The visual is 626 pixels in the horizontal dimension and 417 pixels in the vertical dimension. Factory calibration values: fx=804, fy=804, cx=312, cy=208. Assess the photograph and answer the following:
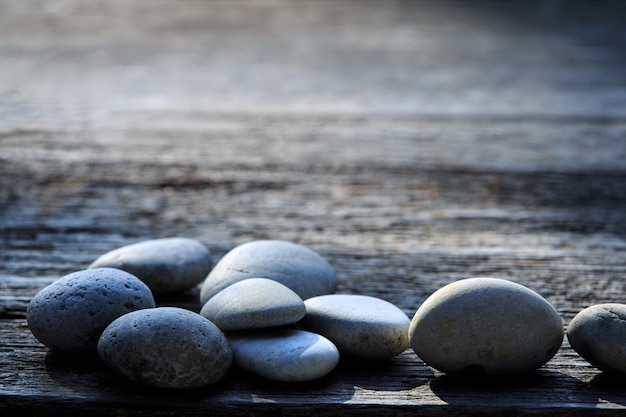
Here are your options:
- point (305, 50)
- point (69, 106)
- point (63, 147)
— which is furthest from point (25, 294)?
point (305, 50)

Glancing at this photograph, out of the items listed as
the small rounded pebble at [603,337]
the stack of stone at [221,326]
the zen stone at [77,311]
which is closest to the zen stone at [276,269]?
the stack of stone at [221,326]

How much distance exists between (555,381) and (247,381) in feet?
0.92

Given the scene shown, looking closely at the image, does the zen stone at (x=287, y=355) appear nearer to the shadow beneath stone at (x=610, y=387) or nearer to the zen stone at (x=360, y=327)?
the zen stone at (x=360, y=327)

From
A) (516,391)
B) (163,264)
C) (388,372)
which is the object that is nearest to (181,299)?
(163,264)

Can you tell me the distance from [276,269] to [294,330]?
5.8 inches

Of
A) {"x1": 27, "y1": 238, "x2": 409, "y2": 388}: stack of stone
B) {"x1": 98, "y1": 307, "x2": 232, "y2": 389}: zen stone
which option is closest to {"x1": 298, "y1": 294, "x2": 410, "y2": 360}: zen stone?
{"x1": 27, "y1": 238, "x2": 409, "y2": 388}: stack of stone

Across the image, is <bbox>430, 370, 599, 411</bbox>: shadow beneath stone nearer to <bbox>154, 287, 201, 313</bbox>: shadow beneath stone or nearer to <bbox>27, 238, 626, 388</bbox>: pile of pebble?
<bbox>27, 238, 626, 388</bbox>: pile of pebble

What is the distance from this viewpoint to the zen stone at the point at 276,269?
90 centimetres

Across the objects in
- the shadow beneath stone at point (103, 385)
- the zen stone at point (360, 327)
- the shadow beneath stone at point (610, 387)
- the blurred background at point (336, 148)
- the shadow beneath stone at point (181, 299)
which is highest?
the blurred background at point (336, 148)

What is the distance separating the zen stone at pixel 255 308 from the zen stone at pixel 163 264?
16cm

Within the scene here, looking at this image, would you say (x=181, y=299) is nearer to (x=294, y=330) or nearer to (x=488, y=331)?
(x=294, y=330)

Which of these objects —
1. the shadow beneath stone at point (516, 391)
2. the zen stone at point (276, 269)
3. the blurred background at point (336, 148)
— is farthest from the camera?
the blurred background at point (336, 148)

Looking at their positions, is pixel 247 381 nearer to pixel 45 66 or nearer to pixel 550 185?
pixel 550 185

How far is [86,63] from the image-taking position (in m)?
2.64
